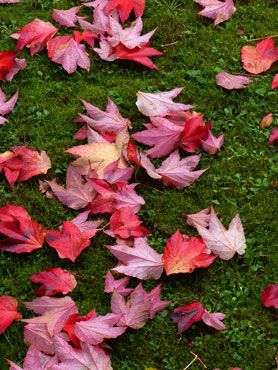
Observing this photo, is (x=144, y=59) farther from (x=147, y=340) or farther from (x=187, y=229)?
(x=147, y=340)

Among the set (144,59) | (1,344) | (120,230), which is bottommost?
(1,344)

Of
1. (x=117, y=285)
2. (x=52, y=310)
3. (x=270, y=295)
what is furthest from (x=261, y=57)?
(x=52, y=310)

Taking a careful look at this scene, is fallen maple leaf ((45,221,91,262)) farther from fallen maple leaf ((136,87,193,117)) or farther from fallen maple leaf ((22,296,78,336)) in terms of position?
fallen maple leaf ((136,87,193,117))

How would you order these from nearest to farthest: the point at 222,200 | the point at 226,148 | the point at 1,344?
the point at 1,344, the point at 222,200, the point at 226,148

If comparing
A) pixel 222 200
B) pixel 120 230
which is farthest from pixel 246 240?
pixel 120 230

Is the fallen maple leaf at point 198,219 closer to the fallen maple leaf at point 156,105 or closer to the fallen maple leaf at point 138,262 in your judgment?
the fallen maple leaf at point 138,262

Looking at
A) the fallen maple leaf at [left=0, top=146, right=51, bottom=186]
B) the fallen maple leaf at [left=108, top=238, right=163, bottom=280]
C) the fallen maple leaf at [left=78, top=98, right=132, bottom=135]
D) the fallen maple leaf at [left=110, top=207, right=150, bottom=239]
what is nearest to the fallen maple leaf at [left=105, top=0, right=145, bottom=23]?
the fallen maple leaf at [left=78, top=98, right=132, bottom=135]

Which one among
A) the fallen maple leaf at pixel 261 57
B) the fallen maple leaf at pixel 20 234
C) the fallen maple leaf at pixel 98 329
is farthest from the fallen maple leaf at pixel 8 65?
the fallen maple leaf at pixel 98 329
